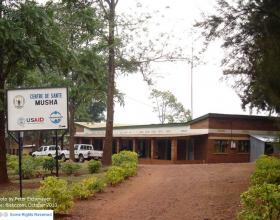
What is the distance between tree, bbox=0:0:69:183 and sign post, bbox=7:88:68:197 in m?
2.69

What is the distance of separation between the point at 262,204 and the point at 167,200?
14.7 ft

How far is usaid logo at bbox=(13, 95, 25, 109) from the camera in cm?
1108

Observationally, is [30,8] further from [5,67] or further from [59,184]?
[59,184]

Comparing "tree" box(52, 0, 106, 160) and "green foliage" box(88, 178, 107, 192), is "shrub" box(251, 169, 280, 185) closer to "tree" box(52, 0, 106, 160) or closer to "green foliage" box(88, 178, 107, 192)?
"green foliage" box(88, 178, 107, 192)

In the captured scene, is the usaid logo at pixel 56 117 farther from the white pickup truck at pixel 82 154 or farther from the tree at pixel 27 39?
the white pickup truck at pixel 82 154

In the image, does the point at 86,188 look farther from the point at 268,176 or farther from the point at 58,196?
the point at 268,176

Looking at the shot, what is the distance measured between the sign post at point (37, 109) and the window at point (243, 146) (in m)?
29.2

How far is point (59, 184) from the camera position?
9.55 m

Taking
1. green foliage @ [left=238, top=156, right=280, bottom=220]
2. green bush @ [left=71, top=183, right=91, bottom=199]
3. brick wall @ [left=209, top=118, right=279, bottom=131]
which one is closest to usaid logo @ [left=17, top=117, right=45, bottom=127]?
green bush @ [left=71, top=183, right=91, bottom=199]

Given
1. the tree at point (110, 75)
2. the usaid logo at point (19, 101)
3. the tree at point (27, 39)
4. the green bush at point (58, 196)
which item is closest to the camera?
the green bush at point (58, 196)

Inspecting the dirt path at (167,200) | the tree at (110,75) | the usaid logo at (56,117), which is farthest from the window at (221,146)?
the usaid logo at (56,117)

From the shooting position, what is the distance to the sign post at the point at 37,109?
11086 millimetres

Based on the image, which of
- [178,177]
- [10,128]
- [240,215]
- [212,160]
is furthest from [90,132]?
[240,215]

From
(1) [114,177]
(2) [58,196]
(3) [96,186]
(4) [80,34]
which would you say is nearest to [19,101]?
(2) [58,196]
